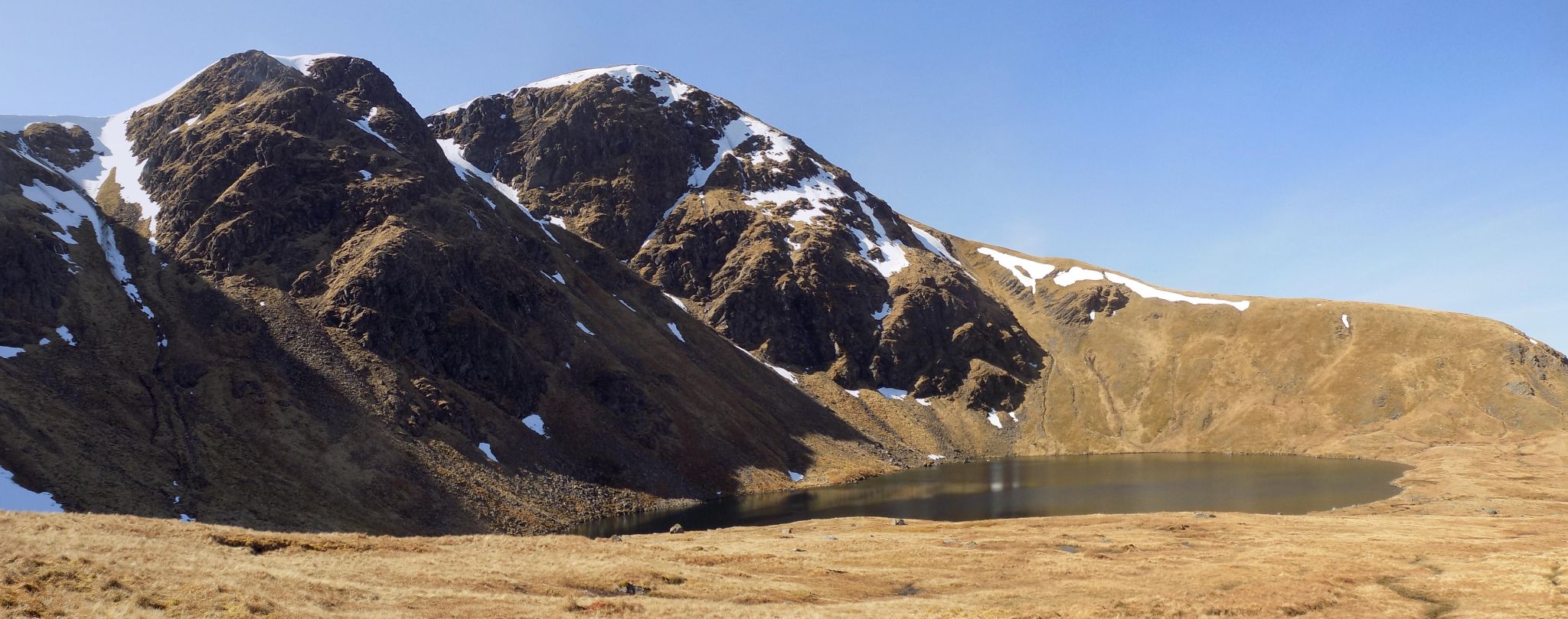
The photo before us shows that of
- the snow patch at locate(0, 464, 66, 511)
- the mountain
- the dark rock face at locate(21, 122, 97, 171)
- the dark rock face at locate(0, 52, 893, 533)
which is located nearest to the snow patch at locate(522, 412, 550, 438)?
the mountain

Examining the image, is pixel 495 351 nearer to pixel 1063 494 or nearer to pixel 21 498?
pixel 21 498

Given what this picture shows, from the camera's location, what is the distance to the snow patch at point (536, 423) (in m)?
104

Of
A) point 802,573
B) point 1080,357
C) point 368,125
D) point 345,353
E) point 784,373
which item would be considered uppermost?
point 368,125

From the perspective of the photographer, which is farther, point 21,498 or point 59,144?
point 59,144

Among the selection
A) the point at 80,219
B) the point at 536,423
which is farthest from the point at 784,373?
the point at 80,219

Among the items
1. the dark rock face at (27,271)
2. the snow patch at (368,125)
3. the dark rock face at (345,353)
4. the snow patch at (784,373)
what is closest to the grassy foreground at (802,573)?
the dark rock face at (345,353)

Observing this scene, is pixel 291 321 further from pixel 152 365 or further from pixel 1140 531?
pixel 1140 531

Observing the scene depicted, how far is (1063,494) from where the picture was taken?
100375 millimetres

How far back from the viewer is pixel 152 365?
271 feet

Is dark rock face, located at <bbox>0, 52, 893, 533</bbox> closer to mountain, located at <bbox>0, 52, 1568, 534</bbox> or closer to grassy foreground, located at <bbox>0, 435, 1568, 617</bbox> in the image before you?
mountain, located at <bbox>0, 52, 1568, 534</bbox>

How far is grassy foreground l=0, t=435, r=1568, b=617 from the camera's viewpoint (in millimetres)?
25344

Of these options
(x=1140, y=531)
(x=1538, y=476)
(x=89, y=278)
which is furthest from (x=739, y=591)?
(x=1538, y=476)

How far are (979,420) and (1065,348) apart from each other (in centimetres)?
4069

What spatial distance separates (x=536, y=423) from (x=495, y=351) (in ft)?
41.5
